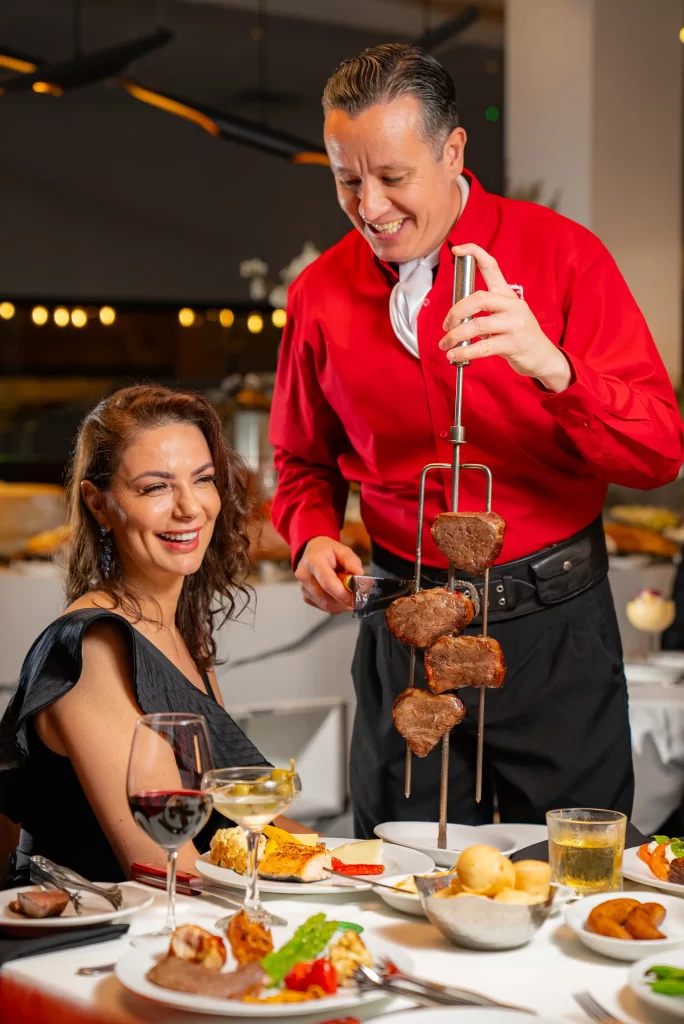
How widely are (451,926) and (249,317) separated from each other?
23.3ft

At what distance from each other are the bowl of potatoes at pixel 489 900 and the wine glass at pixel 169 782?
0.78 feet

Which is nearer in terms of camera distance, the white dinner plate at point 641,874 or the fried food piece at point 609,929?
the fried food piece at point 609,929

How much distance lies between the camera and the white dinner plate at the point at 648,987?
1.00m

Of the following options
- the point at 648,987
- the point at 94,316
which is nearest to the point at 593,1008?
the point at 648,987

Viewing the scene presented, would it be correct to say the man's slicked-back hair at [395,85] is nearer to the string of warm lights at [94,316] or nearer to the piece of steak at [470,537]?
the piece of steak at [470,537]

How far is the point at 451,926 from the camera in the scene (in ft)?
3.86

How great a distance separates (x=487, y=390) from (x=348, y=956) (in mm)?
1058

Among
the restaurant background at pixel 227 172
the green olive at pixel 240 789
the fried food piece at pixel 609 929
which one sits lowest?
the fried food piece at pixel 609 929

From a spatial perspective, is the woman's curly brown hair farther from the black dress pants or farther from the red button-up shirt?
A: the black dress pants

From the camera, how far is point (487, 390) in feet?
6.35


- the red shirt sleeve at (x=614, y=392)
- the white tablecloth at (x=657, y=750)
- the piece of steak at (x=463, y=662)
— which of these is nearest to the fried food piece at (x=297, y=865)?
the piece of steak at (x=463, y=662)

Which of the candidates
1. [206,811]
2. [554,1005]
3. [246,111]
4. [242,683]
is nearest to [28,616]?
[242,683]

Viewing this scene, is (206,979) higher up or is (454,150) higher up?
(454,150)

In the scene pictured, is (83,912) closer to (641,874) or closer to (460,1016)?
(460,1016)
